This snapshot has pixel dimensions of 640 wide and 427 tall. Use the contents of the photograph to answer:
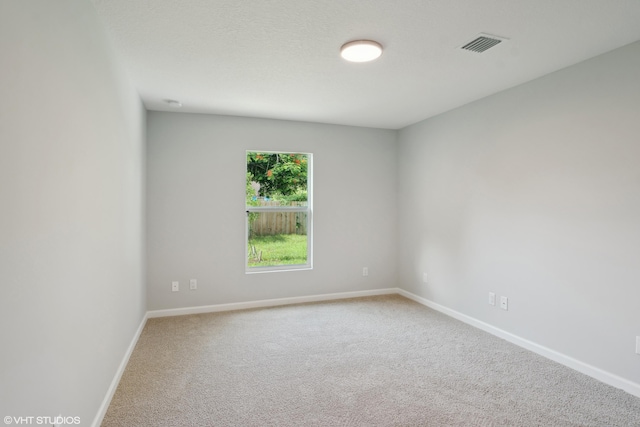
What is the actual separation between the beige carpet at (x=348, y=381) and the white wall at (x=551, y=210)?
1.16 ft

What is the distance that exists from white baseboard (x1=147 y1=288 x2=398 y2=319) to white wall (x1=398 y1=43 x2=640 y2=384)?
3.20ft

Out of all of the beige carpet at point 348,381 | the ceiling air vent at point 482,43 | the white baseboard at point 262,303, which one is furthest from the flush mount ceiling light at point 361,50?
the white baseboard at point 262,303

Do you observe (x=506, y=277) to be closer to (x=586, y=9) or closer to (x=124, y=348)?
(x=586, y=9)

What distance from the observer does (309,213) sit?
469cm

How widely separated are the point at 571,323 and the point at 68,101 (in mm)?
3671

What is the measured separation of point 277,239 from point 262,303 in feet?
2.82

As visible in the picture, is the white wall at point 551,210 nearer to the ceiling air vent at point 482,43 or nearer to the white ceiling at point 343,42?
the white ceiling at point 343,42

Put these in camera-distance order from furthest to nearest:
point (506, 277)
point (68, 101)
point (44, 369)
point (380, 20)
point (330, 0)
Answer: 1. point (506, 277)
2. point (380, 20)
3. point (330, 0)
4. point (68, 101)
5. point (44, 369)

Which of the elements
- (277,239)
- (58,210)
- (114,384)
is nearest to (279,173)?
(277,239)

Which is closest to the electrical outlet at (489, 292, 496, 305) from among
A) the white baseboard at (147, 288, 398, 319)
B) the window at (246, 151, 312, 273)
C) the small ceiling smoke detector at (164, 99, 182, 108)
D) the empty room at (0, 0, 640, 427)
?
the empty room at (0, 0, 640, 427)

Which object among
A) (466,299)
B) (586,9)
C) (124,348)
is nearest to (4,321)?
(124,348)

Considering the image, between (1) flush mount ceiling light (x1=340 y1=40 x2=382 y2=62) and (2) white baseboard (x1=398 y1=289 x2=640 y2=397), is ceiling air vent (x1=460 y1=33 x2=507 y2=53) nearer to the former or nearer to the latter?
(1) flush mount ceiling light (x1=340 y1=40 x2=382 y2=62)

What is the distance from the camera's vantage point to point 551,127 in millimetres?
2869

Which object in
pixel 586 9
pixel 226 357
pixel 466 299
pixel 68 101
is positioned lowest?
pixel 226 357
